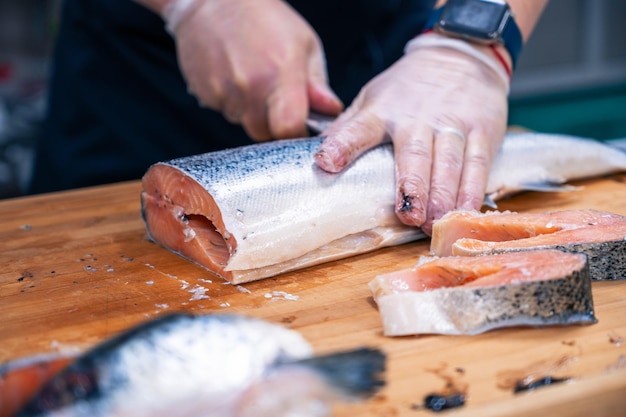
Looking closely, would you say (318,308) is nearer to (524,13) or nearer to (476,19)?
(476,19)

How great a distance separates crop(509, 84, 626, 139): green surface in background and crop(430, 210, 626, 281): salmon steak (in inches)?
145

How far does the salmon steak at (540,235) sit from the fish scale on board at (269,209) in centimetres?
21

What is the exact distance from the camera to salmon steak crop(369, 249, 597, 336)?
59.5 inches

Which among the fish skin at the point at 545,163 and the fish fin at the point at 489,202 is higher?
the fish skin at the point at 545,163

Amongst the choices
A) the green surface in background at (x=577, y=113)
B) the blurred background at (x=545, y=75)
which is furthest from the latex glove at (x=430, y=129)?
the green surface in background at (x=577, y=113)

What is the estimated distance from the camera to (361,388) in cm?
118

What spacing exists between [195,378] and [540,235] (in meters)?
1.03

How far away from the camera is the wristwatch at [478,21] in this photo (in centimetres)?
243

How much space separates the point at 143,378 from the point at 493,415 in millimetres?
562

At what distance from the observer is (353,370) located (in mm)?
1193

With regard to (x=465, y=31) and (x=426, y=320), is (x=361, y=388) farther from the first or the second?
(x=465, y=31)

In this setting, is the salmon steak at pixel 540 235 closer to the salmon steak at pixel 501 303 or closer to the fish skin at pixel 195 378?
the salmon steak at pixel 501 303

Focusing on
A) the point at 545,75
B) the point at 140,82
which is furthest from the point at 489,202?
the point at 545,75

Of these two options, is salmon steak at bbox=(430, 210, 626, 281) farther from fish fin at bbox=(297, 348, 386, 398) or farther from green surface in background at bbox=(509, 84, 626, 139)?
green surface in background at bbox=(509, 84, 626, 139)
